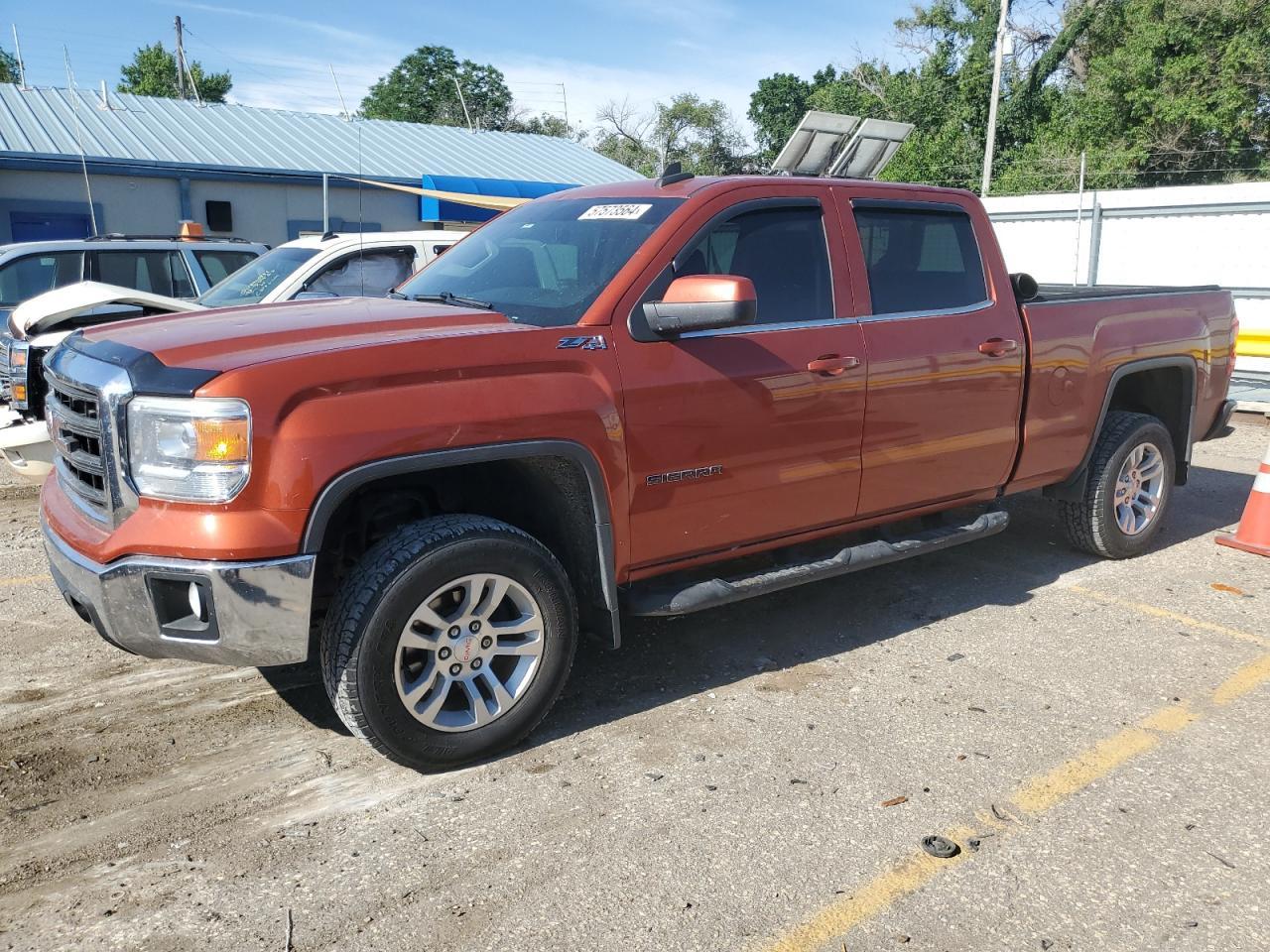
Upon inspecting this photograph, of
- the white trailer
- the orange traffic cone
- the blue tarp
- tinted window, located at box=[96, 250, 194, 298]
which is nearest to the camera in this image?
the orange traffic cone

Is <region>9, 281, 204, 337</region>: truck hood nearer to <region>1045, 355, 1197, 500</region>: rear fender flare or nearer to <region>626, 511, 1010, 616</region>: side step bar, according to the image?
<region>626, 511, 1010, 616</region>: side step bar

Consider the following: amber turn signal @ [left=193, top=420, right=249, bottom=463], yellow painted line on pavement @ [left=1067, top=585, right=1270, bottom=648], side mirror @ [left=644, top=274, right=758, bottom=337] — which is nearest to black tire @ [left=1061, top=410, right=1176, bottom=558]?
yellow painted line on pavement @ [left=1067, top=585, right=1270, bottom=648]

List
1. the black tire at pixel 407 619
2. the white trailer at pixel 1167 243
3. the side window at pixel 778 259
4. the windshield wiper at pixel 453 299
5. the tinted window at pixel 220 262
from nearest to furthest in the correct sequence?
1. the black tire at pixel 407 619
2. the windshield wiper at pixel 453 299
3. the side window at pixel 778 259
4. the tinted window at pixel 220 262
5. the white trailer at pixel 1167 243

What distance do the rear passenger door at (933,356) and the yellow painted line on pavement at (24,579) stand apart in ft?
14.1

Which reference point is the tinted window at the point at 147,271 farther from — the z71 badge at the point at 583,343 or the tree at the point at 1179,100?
the tree at the point at 1179,100

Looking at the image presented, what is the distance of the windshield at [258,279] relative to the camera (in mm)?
8086

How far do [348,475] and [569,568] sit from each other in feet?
3.35

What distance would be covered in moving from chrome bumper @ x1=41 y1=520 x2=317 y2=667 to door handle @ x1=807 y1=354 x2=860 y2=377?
2109 mm

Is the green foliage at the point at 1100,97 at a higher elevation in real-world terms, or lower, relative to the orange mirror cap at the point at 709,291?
higher

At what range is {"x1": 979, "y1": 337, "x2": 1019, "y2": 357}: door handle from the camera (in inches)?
190

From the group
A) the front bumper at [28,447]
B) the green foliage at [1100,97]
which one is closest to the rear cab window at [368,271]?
the front bumper at [28,447]

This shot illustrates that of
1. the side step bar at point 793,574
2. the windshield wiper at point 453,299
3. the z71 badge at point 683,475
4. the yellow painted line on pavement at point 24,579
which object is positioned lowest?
the yellow painted line on pavement at point 24,579

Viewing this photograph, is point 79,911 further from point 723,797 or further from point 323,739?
point 723,797

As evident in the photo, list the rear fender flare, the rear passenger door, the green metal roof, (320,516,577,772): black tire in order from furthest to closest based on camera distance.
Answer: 1. the green metal roof
2. the rear fender flare
3. the rear passenger door
4. (320,516,577,772): black tire
